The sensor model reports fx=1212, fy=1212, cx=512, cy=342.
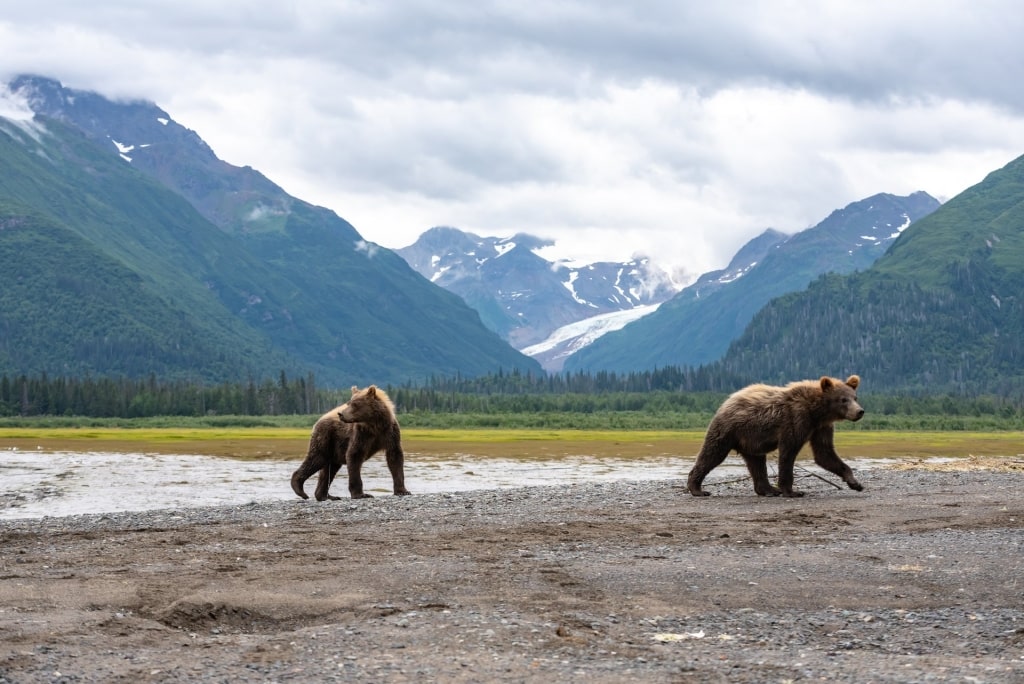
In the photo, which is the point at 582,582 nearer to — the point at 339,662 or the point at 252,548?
the point at 339,662

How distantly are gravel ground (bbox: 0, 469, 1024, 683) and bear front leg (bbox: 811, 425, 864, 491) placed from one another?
7.12 ft

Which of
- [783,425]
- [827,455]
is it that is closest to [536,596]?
[783,425]

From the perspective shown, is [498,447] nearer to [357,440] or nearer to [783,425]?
[357,440]

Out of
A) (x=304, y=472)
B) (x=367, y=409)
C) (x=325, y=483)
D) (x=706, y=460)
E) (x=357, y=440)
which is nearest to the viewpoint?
(x=706, y=460)

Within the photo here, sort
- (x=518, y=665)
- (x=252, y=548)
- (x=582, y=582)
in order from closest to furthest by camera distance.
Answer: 1. (x=518, y=665)
2. (x=582, y=582)
3. (x=252, y=548)

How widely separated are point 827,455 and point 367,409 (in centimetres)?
985

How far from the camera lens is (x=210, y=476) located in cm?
4888

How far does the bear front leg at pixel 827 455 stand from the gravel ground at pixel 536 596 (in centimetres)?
217

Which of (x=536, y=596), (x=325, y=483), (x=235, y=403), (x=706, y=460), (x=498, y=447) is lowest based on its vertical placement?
(x=498, y=447)

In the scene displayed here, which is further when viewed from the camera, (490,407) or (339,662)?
(490,407)

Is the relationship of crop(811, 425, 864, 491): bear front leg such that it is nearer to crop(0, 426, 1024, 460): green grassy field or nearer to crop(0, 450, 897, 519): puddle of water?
crop(0, 450, 897, 519): puddle of water

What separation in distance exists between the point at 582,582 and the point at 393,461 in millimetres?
13555

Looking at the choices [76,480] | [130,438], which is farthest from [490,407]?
[76,480]

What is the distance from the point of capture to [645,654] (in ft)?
35.6
